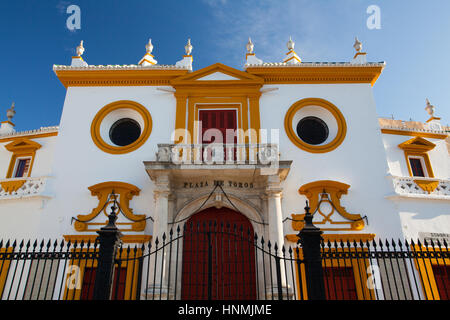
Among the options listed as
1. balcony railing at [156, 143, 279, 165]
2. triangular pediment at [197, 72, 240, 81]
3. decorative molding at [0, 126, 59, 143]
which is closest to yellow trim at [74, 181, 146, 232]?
balcony railing at [156, 143, 279, 165]

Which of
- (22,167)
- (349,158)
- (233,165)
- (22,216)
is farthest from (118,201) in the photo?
(349,158)

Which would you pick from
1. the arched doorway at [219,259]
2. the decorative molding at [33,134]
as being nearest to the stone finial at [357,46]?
the arched doorway at [219,259]

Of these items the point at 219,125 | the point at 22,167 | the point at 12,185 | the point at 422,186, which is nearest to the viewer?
the point at 422,186

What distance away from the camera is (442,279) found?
34.8ft

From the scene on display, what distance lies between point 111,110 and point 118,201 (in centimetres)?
363

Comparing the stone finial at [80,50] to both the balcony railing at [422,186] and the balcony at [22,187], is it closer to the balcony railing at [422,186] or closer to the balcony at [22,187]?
the balcony at [22,187]

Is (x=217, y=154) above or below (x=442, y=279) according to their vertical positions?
above

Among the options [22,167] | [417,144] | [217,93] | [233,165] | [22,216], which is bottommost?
[22,216]

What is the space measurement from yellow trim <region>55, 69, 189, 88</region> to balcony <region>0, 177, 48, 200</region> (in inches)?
151

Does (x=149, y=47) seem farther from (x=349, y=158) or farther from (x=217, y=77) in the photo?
(x=349, y=158)

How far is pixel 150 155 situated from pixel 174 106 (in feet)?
6.78
